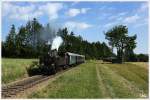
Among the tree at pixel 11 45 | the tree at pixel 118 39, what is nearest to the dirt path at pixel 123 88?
the tree at pixel 11 45

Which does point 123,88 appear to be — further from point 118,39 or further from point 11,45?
point 118,39

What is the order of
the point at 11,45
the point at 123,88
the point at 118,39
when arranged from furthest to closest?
1. the point at 118,39
2. the point at 11,45
3. the point at 123,88

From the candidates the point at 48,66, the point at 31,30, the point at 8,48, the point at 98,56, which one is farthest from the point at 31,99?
the point at 98,56

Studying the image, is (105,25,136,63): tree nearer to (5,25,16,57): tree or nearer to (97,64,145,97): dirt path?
(5,25,16,57): tree

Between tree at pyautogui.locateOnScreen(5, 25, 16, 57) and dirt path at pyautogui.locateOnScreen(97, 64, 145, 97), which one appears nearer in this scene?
dirt path at pyautogui.locateOnScreen(97, 64, 145, 97)

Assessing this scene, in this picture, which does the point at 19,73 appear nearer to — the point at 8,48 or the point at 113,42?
the point at 8,48

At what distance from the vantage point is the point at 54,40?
3700cm

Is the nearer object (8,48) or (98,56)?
(8,48)

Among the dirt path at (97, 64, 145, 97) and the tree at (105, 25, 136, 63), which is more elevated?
the tree at (105, 25, 136, 63)

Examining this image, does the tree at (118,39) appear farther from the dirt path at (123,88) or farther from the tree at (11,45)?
the dirt path at (123,88)

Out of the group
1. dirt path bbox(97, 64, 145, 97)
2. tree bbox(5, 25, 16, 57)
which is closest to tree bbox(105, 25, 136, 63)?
tree bbox(5, 25, 16, 57)

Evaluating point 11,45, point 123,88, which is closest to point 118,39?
point 11,45

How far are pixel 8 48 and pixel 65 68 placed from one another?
974cm

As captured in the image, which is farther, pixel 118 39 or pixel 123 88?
pixel 118 39
